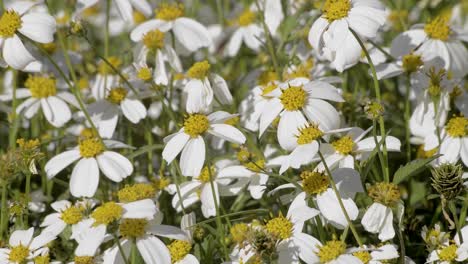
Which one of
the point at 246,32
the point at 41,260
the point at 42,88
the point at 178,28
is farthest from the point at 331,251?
the point at 246,32

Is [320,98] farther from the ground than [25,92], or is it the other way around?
[25,92]

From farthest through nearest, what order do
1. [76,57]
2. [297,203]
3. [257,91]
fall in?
1. [76,57]
2. [257,91]
3. [297,203]

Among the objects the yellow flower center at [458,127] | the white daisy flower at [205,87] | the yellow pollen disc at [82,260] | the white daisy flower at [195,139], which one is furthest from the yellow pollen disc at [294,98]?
the yellow pollen disc at [82,260]

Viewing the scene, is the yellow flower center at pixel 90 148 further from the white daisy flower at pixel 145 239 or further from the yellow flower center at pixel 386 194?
the yellow flower center at pixel 386 194

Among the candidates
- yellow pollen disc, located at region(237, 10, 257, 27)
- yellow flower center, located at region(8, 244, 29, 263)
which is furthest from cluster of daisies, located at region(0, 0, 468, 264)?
yellow pollen disc, located at region(237, 10, 257, 27)

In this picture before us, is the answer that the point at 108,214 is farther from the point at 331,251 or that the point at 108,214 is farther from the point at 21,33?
the point at 21,33

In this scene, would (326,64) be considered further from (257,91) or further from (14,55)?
(14,55)

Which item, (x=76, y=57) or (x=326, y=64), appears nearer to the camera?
(x=326, y=64)

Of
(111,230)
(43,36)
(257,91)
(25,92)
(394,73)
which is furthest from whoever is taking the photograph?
(25,92)

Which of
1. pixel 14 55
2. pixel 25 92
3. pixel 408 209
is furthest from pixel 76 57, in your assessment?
pixel 408 209
